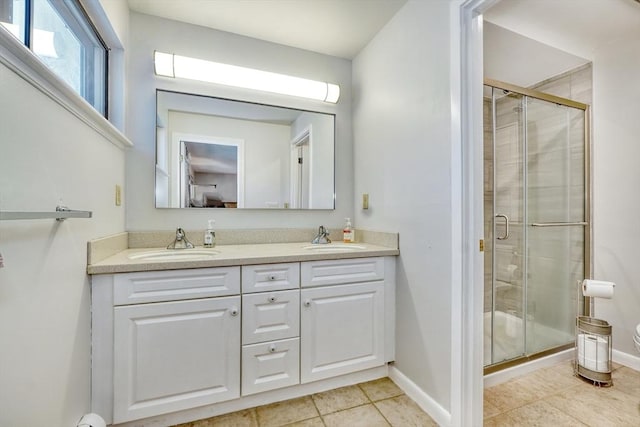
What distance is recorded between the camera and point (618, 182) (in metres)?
1.96

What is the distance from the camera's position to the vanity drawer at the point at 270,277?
4.75 ft

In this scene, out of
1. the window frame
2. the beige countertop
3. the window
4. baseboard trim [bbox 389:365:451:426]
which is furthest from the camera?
baseboard trim [bbox 389:365:451:426]

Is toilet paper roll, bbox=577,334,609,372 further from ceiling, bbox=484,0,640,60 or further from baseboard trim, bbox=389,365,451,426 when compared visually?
ceiling, bbox=484,0,640,60

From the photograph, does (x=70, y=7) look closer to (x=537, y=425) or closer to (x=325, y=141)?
(x=325, y=141)

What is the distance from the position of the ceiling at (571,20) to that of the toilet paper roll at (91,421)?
8.82 ft

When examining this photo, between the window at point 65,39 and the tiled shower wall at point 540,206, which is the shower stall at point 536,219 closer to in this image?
the tiled shower wall at point 540,206

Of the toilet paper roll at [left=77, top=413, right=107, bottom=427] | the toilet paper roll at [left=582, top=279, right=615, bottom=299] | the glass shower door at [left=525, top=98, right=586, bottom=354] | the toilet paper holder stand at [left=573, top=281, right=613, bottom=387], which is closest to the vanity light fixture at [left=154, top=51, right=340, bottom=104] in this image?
the glass shower door at [left=525, top=98, right=586, bottom=354]

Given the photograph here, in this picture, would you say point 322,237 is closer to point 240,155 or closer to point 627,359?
point 240,155

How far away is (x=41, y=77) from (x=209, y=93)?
1.15 metres

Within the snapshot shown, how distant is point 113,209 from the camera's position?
5.00 ft

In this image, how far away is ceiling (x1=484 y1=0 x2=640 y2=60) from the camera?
1.60 metres

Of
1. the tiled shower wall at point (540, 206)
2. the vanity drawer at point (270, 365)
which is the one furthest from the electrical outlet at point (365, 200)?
the vanity drawer at point (270, 365)

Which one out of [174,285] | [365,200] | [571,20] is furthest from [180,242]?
[571,20]

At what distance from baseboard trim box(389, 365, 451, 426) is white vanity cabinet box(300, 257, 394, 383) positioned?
0.37 ft
